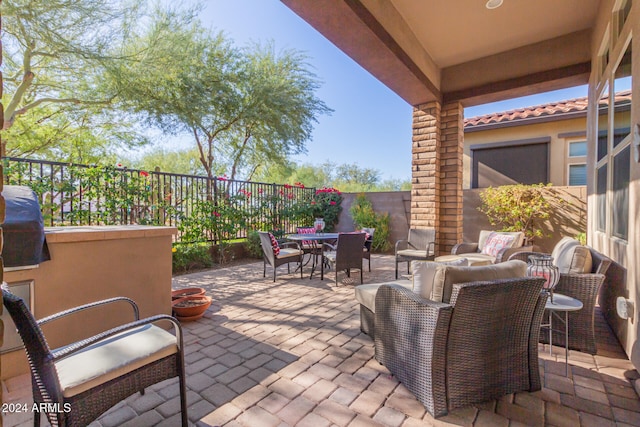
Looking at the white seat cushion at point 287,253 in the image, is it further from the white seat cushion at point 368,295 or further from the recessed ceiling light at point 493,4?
the recessed ceiling light at point 493,4

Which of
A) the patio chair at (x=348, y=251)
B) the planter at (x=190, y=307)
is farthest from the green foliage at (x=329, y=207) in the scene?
the planter at (x=190, y=307)

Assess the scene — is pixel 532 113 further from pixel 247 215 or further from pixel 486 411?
pixel 486 411

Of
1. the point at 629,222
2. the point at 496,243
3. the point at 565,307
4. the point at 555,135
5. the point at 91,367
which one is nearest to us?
the point at 91,367

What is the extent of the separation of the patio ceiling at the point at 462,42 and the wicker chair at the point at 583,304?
3059 mm

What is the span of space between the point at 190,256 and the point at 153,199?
118cm

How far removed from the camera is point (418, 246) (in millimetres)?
5344

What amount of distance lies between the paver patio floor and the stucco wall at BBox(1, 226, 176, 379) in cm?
40

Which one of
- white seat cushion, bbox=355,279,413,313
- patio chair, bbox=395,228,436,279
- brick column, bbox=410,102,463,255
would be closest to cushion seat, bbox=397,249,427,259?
patio chair, bbox=395,228,436,279

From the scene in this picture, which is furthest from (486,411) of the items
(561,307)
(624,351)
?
(624,351)

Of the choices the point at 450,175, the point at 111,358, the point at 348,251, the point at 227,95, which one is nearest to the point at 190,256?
the point at 348,251

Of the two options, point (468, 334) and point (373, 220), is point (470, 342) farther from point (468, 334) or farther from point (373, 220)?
point (373, 220)

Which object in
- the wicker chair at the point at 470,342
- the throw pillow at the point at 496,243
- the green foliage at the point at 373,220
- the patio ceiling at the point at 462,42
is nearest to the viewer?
the wicker chair at the point at 470,342

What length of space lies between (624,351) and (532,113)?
6963mm

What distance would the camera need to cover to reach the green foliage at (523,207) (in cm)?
605
